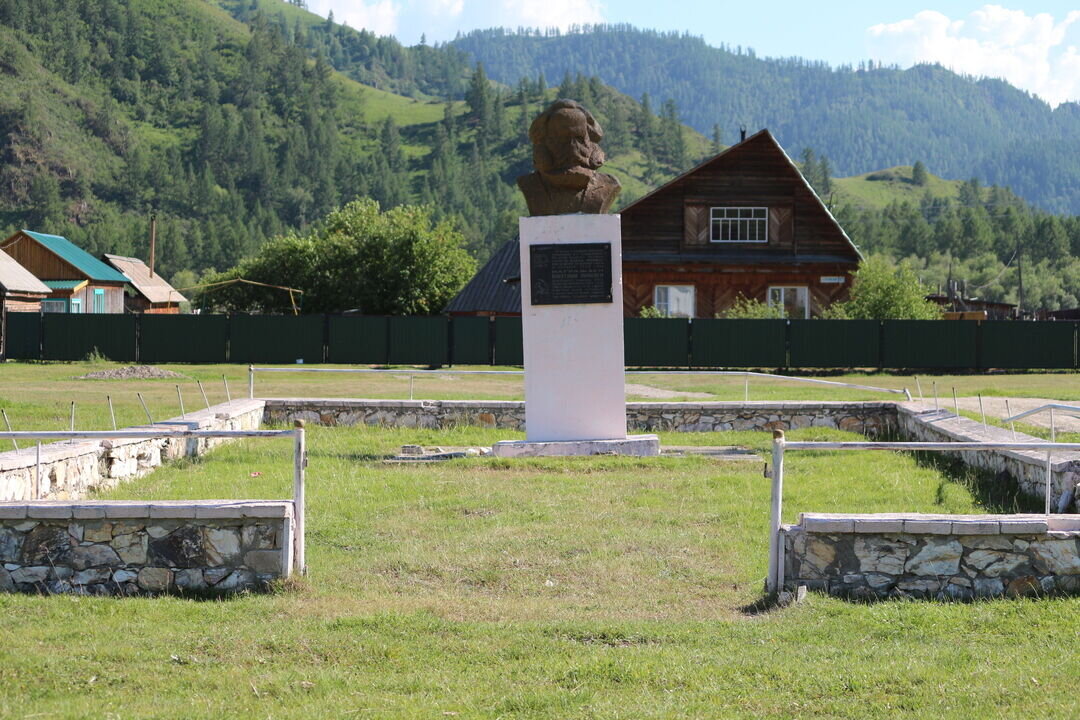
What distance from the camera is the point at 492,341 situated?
1464 inches

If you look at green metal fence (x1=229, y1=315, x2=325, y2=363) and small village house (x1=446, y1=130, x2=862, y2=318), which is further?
small village house (x1=446, y1=130, x2=862, y2=318)

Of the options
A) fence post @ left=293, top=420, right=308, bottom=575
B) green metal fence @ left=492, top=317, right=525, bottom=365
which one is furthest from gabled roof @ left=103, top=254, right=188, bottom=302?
fence post @ left=293, top=420, right=308, bottom=575

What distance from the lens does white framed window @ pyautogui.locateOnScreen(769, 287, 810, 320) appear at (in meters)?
40.5

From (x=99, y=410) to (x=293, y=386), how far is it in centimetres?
900

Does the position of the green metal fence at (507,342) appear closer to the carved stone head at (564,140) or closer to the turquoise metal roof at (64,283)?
the carved stone head at (564,140)

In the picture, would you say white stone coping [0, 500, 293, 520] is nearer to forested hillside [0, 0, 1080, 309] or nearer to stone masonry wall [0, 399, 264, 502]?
stone masonry wall [0, 399, 264, 502]

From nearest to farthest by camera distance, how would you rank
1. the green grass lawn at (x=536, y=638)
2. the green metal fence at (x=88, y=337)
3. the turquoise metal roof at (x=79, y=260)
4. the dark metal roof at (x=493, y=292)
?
the green grass lawn at (x=536, y=638) < the green metal fence at (x=88, y=337) < the dark metal roof at (x=493, y=292) < the turquoise metal roof at (x=79, y=260)

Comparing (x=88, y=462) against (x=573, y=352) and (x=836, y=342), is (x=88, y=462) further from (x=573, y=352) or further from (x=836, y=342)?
(x=836, y=342)

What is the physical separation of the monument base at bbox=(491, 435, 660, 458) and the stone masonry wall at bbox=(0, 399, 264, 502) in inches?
140

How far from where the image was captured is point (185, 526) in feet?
25.3

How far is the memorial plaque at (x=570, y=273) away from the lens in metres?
14.3

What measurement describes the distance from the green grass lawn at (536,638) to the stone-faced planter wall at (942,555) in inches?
10.1

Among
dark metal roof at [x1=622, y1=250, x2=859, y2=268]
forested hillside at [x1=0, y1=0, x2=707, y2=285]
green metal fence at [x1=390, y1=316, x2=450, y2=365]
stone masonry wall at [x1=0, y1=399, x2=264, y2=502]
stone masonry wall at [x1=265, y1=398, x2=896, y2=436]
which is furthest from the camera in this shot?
forested hillside at [x1=0, y1=0, x2=707, y2=285]

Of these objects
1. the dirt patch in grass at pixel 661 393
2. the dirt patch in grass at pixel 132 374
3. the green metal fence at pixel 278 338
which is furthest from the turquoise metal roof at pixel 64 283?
the dirt patch in grass at pixel 661 393
